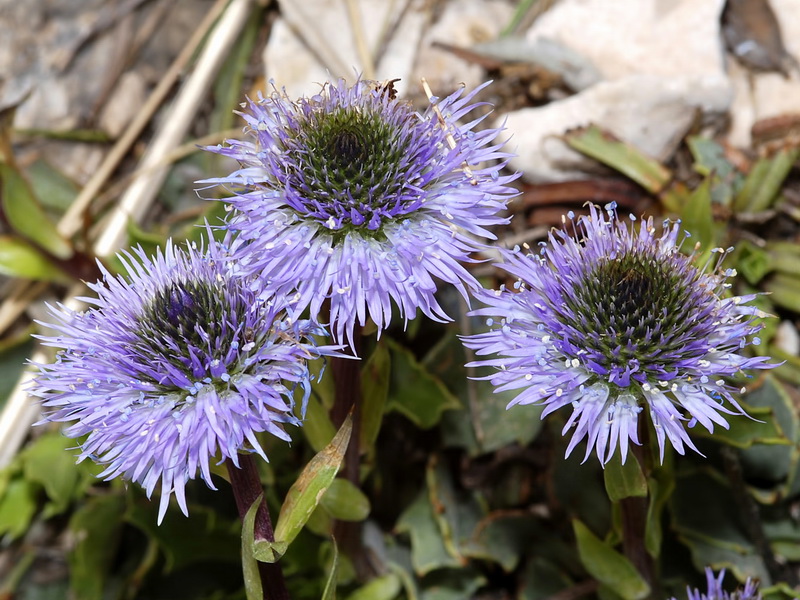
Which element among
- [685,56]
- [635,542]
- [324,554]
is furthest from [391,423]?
[685,56]

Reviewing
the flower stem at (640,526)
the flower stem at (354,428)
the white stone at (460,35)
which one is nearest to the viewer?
the flower stem at (640,526)

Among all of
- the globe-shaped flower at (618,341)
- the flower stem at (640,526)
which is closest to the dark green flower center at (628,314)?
the globe-shaped flower at (618,341)

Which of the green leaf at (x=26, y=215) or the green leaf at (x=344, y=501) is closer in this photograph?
the green leaf at (x=344, y=501)

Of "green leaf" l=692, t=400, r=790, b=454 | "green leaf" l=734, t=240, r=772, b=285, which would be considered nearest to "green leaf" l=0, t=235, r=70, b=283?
"green leaf" l=692, t=400, r=790, b=454

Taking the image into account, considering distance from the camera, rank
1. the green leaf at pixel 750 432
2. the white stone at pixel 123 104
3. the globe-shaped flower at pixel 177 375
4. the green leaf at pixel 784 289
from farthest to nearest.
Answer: the white stone at pixel 123 104
the green leaf at pixel 784 289
the green leaf at pixel 750 432
the globe-shaped flower at pixel 177 375

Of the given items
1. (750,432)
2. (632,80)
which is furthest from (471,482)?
(632,80)

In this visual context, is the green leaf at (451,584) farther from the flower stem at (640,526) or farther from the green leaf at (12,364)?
the green leaf at (12,364)

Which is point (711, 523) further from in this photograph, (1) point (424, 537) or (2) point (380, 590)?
(2) point (380, 590)
